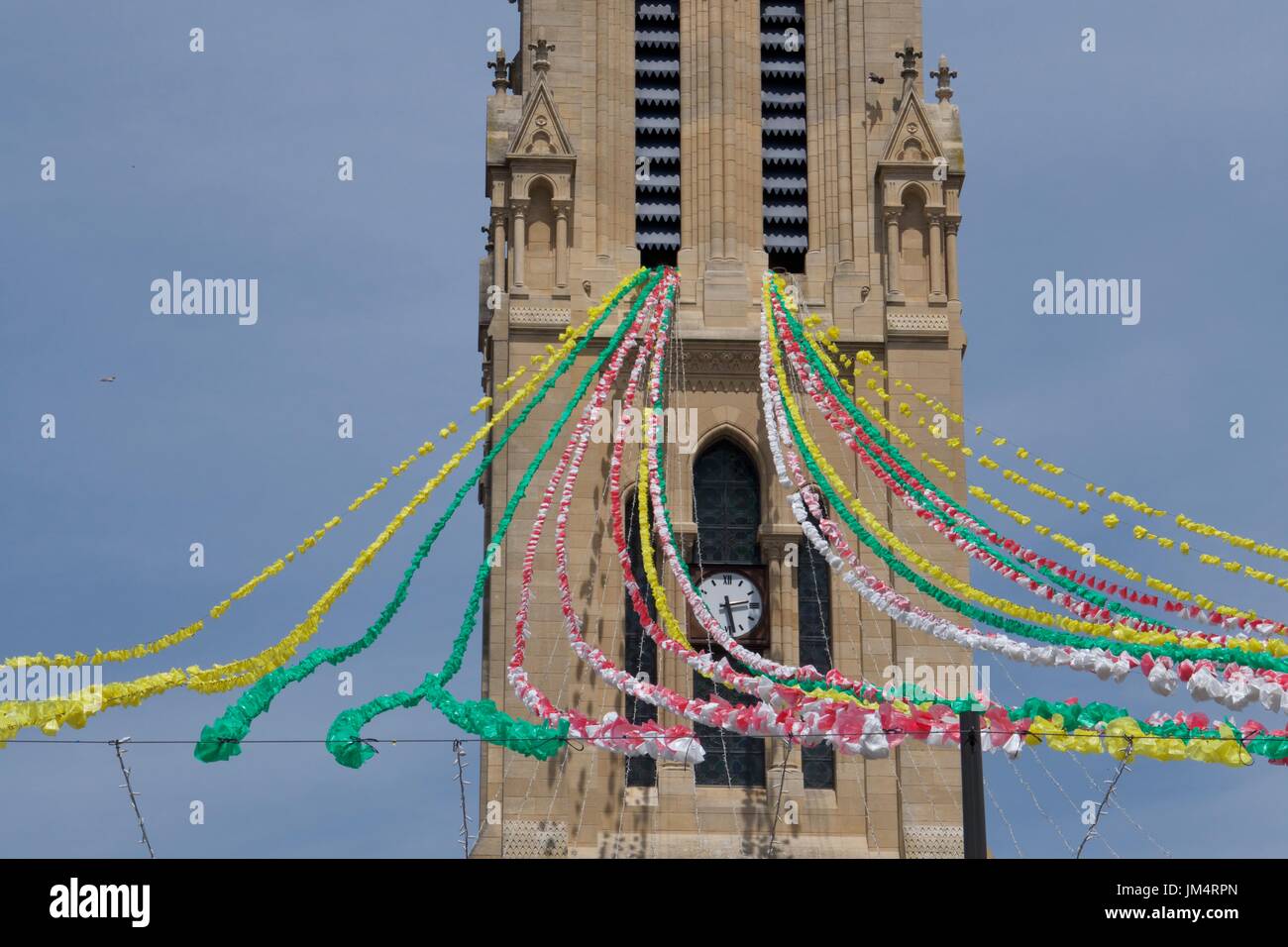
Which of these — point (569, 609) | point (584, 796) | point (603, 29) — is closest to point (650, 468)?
point (569, 609)

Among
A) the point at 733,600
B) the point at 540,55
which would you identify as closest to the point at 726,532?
the point at 733,600

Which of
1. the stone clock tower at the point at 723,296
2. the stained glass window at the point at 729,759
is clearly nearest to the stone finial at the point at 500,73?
the stone clock tower at the point at 723,296

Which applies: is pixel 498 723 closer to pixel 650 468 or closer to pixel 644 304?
pixel 650 468

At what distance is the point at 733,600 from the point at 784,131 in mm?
11611

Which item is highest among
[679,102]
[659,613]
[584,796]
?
[679,102]

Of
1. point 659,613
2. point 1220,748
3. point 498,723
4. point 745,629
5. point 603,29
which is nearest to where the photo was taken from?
point 1220,748

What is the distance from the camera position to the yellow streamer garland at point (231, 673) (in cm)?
4094

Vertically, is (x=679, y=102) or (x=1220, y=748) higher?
(x=679, y=102)

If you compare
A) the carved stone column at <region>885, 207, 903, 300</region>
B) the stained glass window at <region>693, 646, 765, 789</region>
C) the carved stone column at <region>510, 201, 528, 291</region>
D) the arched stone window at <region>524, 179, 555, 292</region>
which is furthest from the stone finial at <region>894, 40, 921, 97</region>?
the stained glass window at <region>693, 646, 765, 789</region>

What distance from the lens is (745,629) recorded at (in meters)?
56.8

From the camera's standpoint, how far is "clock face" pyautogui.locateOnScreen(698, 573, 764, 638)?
56875 mm

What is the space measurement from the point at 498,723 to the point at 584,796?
8820 mm

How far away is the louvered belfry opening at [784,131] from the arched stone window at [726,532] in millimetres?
5142

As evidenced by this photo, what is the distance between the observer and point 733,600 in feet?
187
